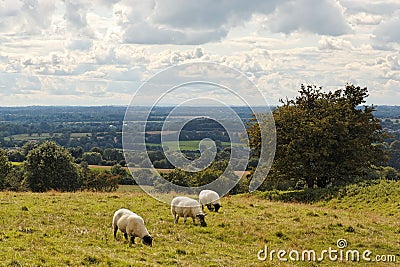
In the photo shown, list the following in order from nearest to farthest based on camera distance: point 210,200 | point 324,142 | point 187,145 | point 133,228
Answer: point 133,228
point 187,145
point 210,200
point 324,142

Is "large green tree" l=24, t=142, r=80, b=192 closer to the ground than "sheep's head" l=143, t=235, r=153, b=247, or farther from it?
closer to the ground

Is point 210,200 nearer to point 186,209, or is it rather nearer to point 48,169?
point 186,209

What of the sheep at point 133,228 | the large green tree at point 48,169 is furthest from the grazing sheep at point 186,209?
the large green tree at point 48,169

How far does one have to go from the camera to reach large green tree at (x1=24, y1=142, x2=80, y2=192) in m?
43.8

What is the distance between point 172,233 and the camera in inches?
729

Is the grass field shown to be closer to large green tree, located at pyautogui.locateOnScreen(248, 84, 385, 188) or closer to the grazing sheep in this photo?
the grazing sheep

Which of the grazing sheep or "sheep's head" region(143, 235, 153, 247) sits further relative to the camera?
the grazing sheep

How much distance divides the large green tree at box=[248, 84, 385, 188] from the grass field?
9374mm

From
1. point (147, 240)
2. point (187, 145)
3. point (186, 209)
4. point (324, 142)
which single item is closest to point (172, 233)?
point (186, 209)

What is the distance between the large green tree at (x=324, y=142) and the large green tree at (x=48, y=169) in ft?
60.4

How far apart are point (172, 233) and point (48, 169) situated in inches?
1149

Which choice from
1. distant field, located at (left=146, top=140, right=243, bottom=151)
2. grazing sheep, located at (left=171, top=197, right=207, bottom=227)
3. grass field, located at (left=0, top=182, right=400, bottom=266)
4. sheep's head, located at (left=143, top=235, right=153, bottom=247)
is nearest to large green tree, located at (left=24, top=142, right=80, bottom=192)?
grass field, located at (left=0, top=182, right=400, bottom=266)

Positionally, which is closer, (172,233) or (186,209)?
(172,233)

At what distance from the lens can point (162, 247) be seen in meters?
16.0
